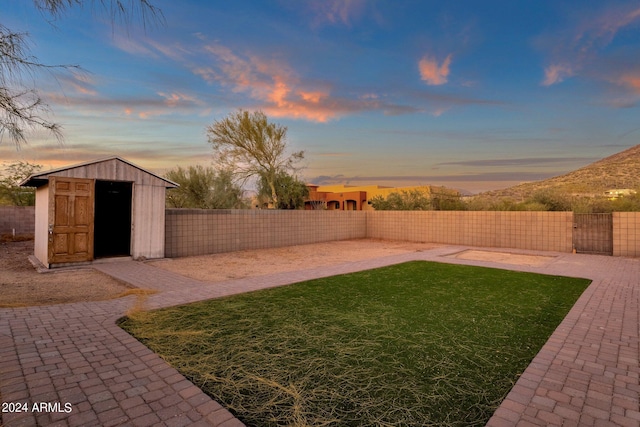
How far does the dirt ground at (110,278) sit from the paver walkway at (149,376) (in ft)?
3.21

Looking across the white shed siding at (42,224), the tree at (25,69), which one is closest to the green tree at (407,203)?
the white shed siding at (42,224)

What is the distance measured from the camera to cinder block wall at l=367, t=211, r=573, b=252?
34.6 ft

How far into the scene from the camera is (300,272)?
6.81 m

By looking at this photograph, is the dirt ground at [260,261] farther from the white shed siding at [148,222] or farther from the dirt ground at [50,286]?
the dirt ground at [50,286]

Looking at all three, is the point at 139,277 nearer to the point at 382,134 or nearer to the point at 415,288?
the point at 415,288

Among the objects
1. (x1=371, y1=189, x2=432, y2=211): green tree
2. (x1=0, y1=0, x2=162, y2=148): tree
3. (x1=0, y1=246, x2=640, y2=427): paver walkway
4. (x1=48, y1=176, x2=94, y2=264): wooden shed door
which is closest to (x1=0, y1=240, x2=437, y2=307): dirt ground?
(x1=48, y1=176, x2=94, y2=264): wooden shed door

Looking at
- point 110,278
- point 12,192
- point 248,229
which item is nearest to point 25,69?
point 110,278

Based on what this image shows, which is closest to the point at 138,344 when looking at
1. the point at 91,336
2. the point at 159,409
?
the point at 91,336

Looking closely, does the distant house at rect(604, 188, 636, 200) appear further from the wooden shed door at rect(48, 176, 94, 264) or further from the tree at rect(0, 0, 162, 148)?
the wooden shed door at rect(48, 176, 94, 264)

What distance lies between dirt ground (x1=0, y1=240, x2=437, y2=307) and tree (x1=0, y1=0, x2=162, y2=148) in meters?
3.04

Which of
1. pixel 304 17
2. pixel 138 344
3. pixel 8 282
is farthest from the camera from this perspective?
pixel 304 17

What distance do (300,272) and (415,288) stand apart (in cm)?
243

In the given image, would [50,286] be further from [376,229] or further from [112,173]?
[376,229]

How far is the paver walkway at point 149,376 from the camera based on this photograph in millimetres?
1901
